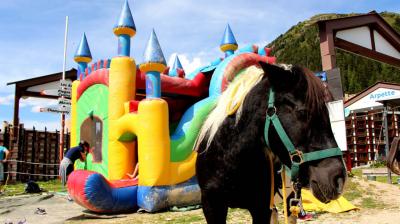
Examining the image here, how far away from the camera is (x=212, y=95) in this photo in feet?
28.6

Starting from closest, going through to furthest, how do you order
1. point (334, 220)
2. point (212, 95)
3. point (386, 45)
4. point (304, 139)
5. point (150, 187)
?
point (304, 139) < point (334, 220) < point (150, 187) < point (212, 95) < point (386, 45)

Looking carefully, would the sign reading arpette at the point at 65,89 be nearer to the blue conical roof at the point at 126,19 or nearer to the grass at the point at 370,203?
the blue conical roof at the point at 126,19

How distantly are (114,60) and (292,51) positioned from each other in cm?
9620

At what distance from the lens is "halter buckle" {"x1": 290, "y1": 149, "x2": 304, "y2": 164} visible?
2.07 metres

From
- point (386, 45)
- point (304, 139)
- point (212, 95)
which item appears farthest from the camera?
point (386, 45)

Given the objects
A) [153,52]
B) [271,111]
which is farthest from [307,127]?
[153,52]

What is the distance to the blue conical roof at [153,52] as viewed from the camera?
8273mm

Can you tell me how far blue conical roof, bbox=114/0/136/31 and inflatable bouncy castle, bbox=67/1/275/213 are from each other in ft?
0.08

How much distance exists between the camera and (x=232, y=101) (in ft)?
8.46

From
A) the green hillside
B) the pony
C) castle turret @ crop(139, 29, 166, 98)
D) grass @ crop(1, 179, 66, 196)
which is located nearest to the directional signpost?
grass @ crop(1, 179, 66, 196)

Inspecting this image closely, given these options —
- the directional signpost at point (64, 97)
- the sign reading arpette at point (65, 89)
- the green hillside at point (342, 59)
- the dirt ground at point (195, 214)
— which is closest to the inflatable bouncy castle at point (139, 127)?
the dirt ground at point (195, 214)

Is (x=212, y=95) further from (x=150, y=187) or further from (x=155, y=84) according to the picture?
(x=150, y=187)

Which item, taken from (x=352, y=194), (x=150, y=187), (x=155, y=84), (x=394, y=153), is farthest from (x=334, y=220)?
(x=155, y=84)

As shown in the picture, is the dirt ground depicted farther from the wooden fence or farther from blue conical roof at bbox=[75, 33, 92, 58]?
the wooden fence
